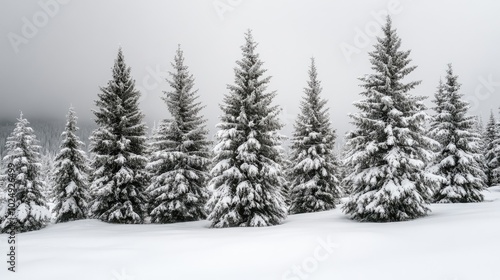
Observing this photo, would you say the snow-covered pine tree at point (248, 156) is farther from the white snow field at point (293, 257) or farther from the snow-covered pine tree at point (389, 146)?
the white snow field at point (293, 257)

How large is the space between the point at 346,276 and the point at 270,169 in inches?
420

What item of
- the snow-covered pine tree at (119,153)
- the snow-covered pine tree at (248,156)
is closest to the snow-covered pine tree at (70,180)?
the snow-covered pine tree at (119,153)

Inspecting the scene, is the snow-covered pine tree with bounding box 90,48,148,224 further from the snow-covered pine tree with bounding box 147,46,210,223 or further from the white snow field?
the white snow field

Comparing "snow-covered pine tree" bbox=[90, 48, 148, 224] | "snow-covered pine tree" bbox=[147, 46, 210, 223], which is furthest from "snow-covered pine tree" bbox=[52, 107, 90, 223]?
"snow-covered pine tree" bbox=[147, 46, 210, 223]

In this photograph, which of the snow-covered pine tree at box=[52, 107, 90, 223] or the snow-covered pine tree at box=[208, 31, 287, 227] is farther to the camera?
the snow-covered pine tree at box=[52, 107, 90, 223]

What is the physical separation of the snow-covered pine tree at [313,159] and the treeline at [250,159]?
3.7 inches

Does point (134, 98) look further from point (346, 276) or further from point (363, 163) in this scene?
point (346, 276)

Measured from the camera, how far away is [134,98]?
2373 centimetres

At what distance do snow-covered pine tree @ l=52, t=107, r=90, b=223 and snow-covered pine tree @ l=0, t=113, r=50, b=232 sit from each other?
78.0 inches

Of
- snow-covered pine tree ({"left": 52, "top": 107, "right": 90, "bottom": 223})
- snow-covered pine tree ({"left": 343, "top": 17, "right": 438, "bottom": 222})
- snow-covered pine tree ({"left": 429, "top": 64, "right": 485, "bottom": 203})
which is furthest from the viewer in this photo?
snow-covered pine tree ({"left": 52, "top": 107, "right": 90, "bottom": 223})

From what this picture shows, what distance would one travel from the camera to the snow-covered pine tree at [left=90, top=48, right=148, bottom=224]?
71.1 feet

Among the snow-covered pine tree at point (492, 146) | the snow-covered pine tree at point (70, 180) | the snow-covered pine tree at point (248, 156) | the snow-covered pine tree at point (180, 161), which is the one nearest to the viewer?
the snow-covered pine tree at point (248, 156)

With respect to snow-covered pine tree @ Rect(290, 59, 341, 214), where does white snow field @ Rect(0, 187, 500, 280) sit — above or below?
below

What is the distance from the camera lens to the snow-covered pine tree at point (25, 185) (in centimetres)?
2353
